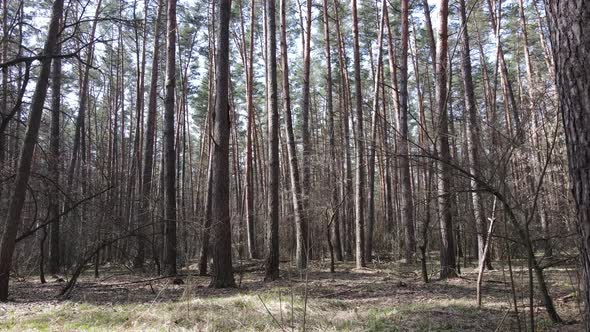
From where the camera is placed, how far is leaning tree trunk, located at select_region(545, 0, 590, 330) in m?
1.67

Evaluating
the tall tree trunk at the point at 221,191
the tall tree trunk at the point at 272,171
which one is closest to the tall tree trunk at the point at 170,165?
the tall tree trunk at the point at 221,191

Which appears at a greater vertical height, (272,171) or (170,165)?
(170,165)

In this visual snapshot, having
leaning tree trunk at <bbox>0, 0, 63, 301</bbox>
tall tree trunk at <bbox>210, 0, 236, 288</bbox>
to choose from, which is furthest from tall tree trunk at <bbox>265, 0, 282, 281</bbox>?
leaning tree trunk at <bbox>0, 0, 63, 301</bbox>

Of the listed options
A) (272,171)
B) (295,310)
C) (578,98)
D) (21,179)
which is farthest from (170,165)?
(578,98)

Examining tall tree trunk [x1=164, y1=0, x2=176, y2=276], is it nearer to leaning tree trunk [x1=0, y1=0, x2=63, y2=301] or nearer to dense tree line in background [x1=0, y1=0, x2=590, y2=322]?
dense tree line in background [x1=0, y1=0, x2=590, y2=322]

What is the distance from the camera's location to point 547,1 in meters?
1.91

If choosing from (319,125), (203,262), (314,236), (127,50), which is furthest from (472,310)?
(319,125)

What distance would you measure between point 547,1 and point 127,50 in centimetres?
2283

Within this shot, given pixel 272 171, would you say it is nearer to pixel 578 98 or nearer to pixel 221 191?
pixel 221 191

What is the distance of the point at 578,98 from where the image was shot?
1704 millimetres

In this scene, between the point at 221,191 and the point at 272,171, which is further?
the point at 272,171

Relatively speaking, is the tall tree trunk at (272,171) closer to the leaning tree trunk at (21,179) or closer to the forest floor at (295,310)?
the forest floor at (295,310)

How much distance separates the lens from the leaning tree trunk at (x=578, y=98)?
1673mm

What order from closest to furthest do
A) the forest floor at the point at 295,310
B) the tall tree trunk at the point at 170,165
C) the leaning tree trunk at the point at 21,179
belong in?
the forest floor at the point at 295,310, the leaning tree trunk at the point at 21,179, the tall tree trunk at the point at 170,165
